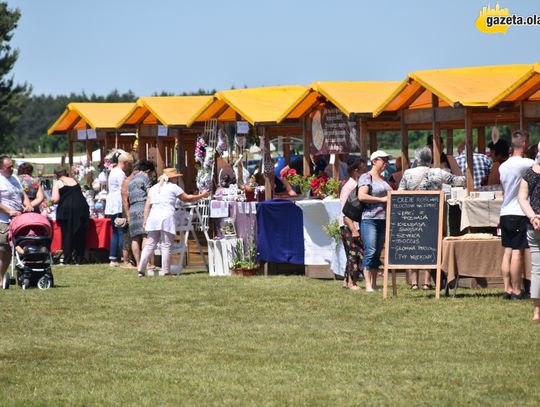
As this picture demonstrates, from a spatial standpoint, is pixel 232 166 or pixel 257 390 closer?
pixel 257 390

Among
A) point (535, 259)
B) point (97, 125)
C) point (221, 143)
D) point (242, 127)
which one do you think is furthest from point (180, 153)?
point (535, 259)

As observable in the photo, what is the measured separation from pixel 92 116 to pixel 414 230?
40.8 feet

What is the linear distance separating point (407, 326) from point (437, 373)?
2611mm

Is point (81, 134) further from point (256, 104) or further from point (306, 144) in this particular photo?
point (306, 144)

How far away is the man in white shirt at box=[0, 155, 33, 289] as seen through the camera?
15641mm

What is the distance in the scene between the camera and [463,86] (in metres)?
15.8

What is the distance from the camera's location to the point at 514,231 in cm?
1287

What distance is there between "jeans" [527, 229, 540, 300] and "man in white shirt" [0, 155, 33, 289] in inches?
270

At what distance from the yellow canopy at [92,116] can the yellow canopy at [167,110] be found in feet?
1.57

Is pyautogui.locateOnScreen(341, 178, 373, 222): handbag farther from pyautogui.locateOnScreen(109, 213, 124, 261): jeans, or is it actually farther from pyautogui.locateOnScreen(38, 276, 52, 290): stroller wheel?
pyautogui.locateOnScreen(109, 213, 124, 261): jeans

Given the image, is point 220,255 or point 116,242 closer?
point 220,255

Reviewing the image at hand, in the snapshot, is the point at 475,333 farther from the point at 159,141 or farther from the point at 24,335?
the point at 159,141

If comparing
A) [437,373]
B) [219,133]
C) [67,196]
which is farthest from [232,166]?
[437,373]

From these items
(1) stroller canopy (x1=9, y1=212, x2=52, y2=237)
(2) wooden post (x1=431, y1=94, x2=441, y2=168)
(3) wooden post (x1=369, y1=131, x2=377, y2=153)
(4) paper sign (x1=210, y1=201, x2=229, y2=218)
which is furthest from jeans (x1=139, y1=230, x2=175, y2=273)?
(3) wooden post (x1=369, y1=131, x2=377, y2=153)
